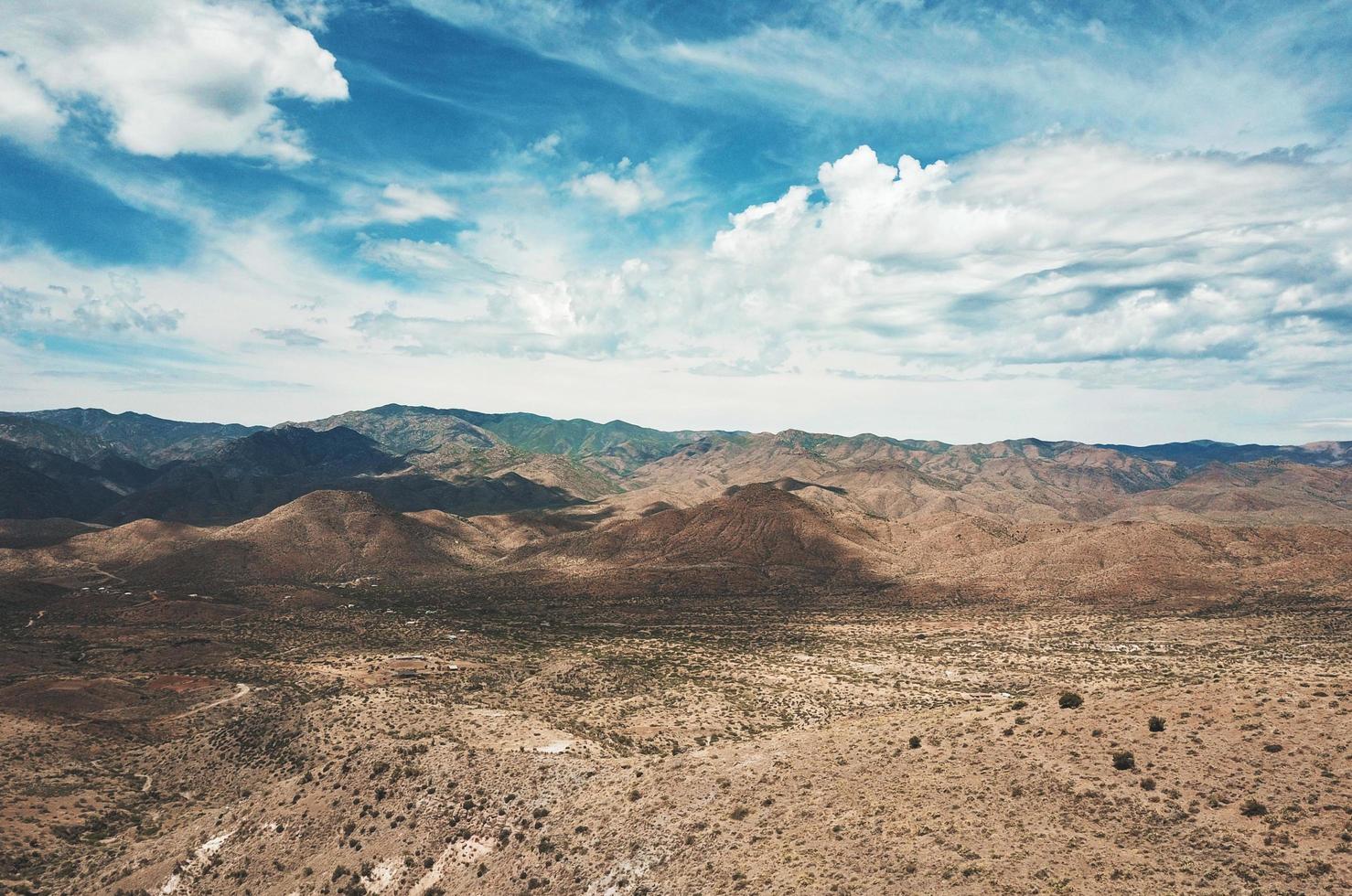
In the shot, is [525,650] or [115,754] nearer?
[115,754]

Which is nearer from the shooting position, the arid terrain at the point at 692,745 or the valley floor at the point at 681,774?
the valley floor at the point at 681,774

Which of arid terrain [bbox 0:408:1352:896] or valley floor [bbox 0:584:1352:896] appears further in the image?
arid terrain [bbox 0:408:1352:896]

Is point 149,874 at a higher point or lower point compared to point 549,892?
lower

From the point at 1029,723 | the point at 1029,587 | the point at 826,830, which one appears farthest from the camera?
the point at 1029,587

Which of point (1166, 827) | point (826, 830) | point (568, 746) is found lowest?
point (568, 746)

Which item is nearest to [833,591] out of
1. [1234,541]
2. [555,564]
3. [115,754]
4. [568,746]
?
[555,564]

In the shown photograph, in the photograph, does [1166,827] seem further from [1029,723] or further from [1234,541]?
[1234,541]

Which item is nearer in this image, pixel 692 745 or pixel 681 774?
pixel 681 774

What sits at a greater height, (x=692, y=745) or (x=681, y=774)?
(x=681, y=774)
